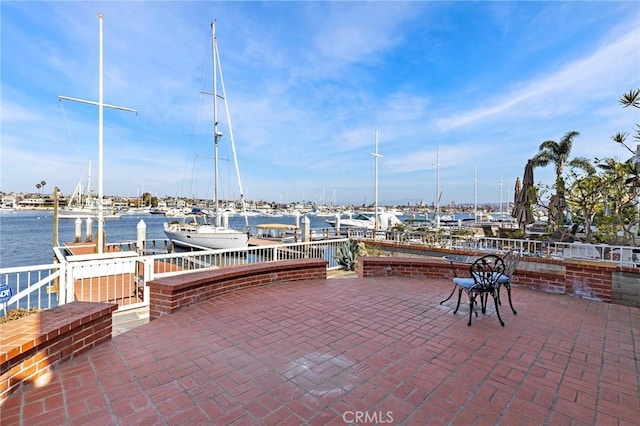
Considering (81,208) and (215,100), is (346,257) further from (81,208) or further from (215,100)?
(81,208)

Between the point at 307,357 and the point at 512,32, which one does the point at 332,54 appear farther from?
the point at 307,357

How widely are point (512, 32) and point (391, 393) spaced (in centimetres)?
953

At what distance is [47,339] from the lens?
2154 mm

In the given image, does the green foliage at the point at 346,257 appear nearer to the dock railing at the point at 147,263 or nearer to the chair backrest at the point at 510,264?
the dock railing at the point at 147,263

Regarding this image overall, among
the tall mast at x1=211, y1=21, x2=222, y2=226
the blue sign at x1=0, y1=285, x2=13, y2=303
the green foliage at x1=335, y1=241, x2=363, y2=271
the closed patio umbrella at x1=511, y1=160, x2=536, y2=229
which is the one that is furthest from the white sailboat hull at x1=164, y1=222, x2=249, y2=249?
the closed patio umbrella at x1=511, y1=160, x2=536, y2=229

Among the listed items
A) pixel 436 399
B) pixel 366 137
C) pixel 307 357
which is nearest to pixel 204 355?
pixel 307 357

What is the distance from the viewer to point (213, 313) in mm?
3688

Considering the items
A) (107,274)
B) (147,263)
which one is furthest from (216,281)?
(107,274)

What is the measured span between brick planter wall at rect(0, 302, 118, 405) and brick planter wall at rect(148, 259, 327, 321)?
826 millimetres

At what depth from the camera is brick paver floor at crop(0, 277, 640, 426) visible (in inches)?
72.3

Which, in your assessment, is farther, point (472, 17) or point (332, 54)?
point (332, 54)

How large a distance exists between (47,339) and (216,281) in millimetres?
2242

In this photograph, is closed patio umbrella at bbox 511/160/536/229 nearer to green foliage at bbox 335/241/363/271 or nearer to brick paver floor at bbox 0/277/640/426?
Result: green foliage at bbox 335/241/363/271

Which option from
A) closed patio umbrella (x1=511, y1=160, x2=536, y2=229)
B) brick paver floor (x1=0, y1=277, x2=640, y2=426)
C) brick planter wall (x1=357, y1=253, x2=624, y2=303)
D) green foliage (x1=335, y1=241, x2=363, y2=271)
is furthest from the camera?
closed patio umbrella (x1=511, y1=160, x2=536, y2=229)
